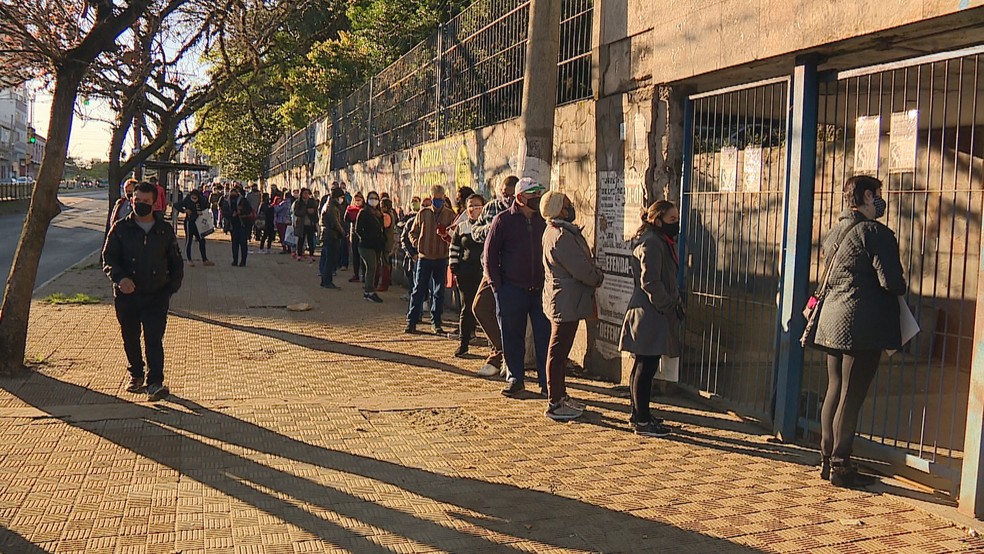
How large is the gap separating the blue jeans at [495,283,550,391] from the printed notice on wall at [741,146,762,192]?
6.21 feet

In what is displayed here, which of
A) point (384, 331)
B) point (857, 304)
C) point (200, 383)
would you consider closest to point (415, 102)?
point (384, 331)

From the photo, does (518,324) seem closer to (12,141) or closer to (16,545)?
(16,545)

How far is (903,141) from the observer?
5.14 meters

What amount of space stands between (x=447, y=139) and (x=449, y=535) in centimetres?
905

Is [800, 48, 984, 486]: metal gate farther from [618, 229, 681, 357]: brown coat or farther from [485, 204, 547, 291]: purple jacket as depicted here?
[485, 204, 547, 291]: purple jacket

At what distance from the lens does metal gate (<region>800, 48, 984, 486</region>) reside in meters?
5.14

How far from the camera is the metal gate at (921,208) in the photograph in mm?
5137

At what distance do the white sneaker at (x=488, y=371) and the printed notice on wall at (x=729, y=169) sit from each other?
9.04 feet

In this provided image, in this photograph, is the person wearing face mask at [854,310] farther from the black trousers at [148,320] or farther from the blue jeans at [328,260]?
the blue jeans at [328,260]

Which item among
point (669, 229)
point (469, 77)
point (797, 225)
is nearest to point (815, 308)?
point (797, 225)

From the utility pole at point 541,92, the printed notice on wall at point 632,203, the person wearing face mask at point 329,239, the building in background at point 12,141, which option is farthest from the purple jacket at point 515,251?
the building in background at point 12,141

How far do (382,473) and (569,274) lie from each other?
7.23 feet

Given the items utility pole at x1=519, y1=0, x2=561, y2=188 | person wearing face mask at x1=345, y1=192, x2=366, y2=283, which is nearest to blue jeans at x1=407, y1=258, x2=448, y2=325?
utility pole at x1=519, y1=0, x2=561, y2=188

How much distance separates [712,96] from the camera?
6879 mm
